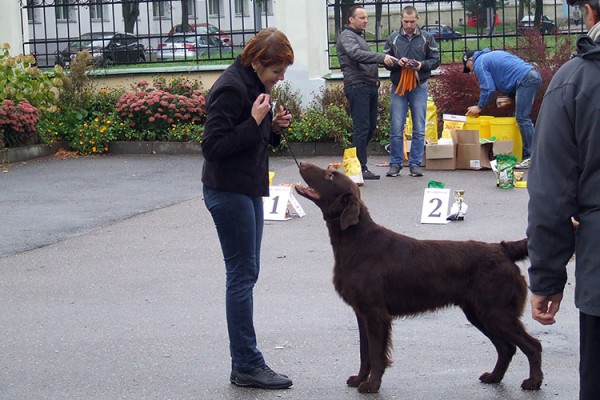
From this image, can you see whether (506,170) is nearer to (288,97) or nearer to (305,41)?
(288,97)

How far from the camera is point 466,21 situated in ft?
53.4

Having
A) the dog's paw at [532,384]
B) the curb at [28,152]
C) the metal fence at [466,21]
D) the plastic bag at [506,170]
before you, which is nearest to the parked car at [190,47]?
the metal fence at [466,21]

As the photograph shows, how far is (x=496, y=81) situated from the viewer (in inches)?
522

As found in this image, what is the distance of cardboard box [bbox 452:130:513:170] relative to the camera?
1290cm

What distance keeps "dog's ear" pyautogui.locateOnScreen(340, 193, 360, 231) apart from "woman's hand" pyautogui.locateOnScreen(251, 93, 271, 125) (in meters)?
0.59

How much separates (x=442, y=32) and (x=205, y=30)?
405 cm

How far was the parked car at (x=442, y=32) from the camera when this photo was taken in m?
16.4

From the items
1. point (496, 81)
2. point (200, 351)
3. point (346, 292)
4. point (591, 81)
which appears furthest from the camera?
point (496, 81)

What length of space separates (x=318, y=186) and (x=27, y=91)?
11.1 m

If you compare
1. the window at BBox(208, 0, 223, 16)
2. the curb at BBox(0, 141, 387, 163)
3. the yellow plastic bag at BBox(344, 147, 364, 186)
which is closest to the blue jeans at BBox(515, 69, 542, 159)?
the curb at BBox(0, 141, 387, 163)

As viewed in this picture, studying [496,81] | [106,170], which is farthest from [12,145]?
[496,81]

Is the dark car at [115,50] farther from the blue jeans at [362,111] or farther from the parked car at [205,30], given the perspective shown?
the blue jeans at [362,111]

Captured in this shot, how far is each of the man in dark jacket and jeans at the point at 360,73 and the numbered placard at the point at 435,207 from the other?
251 centimetres

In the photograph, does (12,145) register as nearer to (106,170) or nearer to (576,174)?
(106,170)
